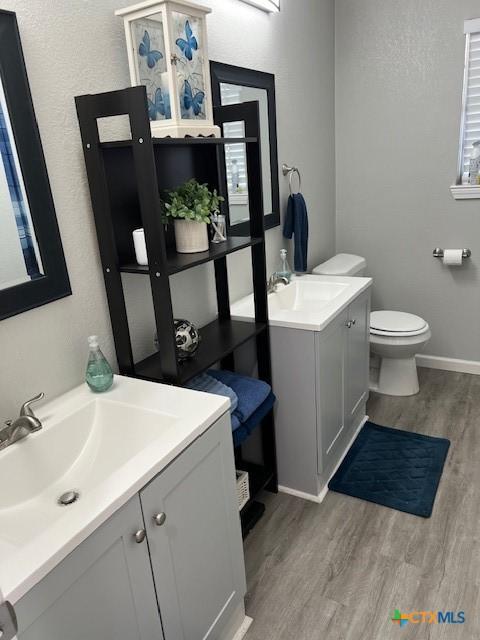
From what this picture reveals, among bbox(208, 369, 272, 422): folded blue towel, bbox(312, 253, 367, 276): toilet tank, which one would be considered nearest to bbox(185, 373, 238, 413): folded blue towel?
bbox(208, 369, 272, 422): folded blue towel

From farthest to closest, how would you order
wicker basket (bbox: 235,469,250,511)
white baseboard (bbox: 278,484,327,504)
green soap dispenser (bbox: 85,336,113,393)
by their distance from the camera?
white baseboard (bbox: 278,484,327,504) → wicker basket (bbox: 235,469,250,511) → green soap dispenser (bbox: 85,336,113,393)

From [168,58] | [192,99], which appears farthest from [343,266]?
[168,58]

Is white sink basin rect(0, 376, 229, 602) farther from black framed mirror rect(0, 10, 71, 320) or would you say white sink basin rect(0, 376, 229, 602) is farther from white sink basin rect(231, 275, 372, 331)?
white sink basin rect(231, 275, 372, 331)

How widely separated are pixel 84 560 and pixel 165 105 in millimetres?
1306

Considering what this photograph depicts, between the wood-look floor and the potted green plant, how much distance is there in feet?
4.11

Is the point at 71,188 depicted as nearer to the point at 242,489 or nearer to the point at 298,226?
the point at 242,489

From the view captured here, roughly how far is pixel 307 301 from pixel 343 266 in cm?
65

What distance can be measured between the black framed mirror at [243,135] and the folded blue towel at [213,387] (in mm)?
774

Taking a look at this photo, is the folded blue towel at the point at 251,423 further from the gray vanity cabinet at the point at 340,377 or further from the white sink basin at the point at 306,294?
the white sink basin at the point at 306,294

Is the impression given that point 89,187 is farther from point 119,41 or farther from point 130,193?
point 119,41

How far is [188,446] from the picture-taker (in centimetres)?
125

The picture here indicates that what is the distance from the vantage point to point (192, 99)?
1.61 metres

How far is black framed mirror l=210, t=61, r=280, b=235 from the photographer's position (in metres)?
2.11

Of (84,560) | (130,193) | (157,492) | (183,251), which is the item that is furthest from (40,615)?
(130,193)
